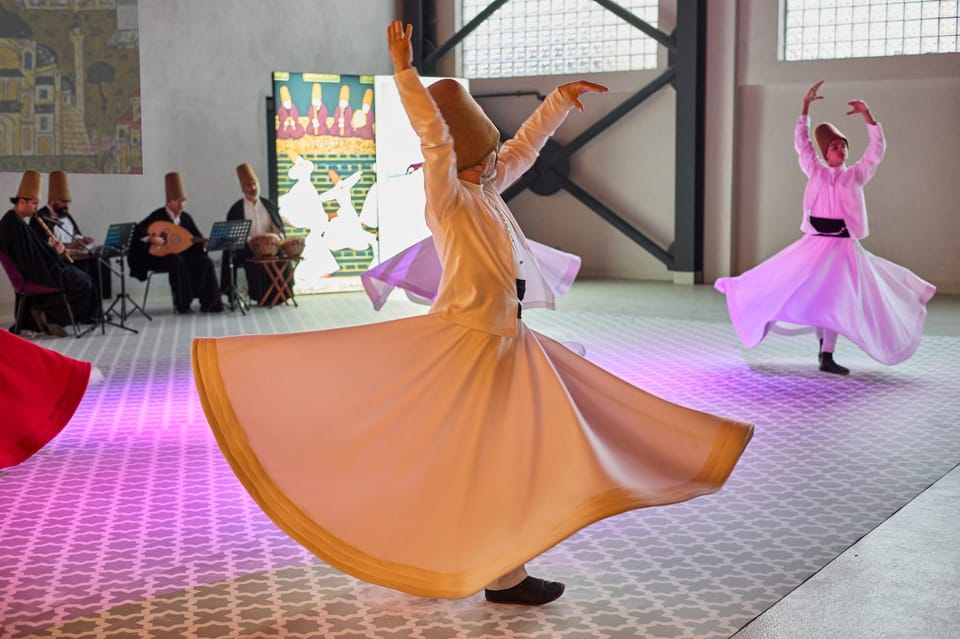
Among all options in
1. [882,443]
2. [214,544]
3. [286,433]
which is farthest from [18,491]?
[882,443]

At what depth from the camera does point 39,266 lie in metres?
8.69

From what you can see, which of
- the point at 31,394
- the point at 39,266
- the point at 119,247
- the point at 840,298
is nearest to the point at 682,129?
the point at 840,298

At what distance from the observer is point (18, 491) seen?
15.4 ft

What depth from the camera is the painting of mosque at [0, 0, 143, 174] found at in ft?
33.2

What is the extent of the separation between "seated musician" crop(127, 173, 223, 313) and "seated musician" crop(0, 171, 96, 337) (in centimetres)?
94

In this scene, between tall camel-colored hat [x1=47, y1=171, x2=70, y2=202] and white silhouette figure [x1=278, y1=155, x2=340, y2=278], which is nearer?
tall camel-colored hat [x1=47, y1=171, x2=70, y2=202]

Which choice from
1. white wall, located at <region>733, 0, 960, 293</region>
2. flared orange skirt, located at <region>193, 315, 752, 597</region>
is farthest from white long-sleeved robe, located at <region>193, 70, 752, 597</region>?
white wall, located at <region>733, 0, 960, 293</region>

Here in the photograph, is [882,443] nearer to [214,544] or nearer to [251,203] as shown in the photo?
[214,544]

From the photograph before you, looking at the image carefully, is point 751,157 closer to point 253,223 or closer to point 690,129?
point 690,129

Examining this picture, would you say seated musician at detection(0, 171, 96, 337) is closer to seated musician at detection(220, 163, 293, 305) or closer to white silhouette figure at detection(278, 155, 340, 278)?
seated musician at detection(220, 163, 293, 305)

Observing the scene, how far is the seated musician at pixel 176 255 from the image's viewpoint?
1018cm

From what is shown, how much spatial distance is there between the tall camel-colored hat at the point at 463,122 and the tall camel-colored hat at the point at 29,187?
6.15m

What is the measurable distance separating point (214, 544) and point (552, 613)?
1.30 meters

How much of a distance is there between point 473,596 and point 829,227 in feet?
A: 14.5
